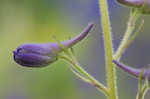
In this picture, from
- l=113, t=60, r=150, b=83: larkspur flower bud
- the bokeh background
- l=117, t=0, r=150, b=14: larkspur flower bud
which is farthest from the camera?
the bokeh background

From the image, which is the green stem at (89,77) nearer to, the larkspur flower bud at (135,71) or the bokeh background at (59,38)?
the larkspur flower bud at (135,71)

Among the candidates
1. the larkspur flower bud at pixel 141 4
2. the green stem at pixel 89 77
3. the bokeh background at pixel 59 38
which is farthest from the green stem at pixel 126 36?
the bokeh background at pixel 59 38

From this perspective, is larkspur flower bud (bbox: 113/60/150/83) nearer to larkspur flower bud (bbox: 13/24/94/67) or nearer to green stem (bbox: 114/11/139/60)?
green stem (bbox: 114/11/139/60)

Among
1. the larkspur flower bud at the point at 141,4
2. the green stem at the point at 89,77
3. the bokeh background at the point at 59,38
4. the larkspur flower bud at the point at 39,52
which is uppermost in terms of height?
the larkspur flower bud at the point at 141,4

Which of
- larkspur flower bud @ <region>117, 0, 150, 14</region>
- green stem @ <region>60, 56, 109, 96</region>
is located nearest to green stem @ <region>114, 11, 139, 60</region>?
larkspur flower bud @ <region>117, 0, 150, 14</region>

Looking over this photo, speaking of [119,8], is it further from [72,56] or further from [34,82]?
[72,56]

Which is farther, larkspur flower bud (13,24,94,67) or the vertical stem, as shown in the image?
larkspur flower bud (13,24,94,67)

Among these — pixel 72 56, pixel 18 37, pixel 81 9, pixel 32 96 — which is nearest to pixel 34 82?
pixel 32 96
